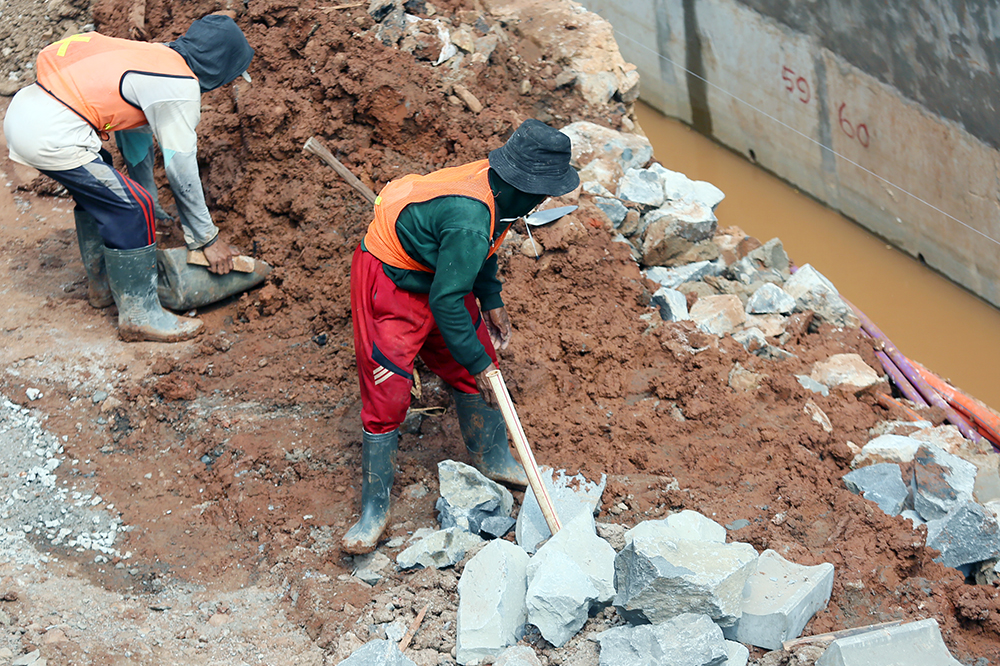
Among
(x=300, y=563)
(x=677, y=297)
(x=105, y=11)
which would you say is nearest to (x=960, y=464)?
(x=677, y=297)

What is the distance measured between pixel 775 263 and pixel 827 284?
550 millimetres

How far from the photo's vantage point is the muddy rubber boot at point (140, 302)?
4562mm

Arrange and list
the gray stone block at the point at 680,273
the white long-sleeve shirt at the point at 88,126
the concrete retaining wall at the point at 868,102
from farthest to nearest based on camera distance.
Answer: the concrete retaining wall at the point at 868,102
the gray stone block at the point at 680,273
the white long-sleeve shirt at the point at 88,126

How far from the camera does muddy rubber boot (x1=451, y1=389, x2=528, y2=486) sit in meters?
3.78

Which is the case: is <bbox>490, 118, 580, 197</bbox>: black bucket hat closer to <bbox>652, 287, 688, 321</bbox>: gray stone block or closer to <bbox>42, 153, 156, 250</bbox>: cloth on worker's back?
<bbox>652, 287, 688, 321</bbox>: gray stone block

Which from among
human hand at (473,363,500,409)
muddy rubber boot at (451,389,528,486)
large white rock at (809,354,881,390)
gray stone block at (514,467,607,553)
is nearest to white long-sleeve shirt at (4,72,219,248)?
muddy rubber boot at (451,389,528,486)

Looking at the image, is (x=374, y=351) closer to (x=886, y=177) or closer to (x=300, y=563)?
(x=300, y=563)

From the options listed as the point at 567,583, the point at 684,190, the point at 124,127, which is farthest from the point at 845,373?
the point at 124,127

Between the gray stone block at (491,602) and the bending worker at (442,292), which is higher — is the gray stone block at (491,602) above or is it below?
below

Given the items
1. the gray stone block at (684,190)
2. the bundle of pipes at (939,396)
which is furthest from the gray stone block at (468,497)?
the gray stone block at (684,190)

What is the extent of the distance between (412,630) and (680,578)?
1025mm

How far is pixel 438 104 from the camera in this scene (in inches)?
225

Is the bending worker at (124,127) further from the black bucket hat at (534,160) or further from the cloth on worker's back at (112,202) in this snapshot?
the black bucket hat at (534,160)

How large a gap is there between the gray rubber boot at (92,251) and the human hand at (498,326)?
242 centimetres
